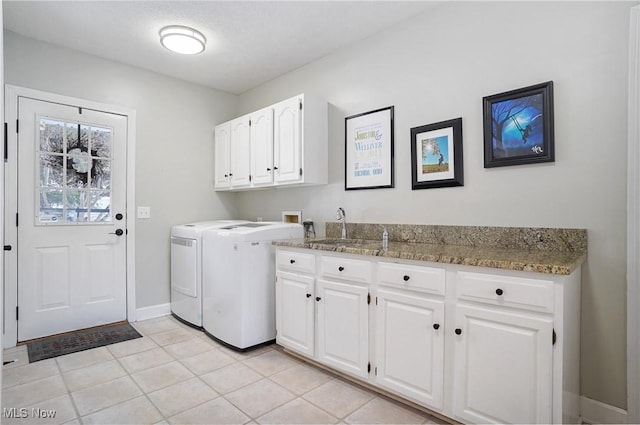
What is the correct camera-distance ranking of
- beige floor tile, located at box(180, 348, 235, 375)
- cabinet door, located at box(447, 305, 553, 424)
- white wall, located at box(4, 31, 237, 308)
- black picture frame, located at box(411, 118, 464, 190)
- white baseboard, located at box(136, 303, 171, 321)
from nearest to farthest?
1. cabinet door, located at box(447, 305, 553, 424)
2. black picture frame, located at box(411, 118, 464, 190)
3. beige floor tile, located at box(180, 348, 235, 375)
4. white wall, located at box(4, 31, 237, 308)
5. white baseboard, located at box(136, 303, 171, 321)

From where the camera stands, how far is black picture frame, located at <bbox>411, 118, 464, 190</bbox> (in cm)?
237

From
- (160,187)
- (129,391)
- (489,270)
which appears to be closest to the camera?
(489,270)

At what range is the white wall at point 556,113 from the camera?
184 centimetres

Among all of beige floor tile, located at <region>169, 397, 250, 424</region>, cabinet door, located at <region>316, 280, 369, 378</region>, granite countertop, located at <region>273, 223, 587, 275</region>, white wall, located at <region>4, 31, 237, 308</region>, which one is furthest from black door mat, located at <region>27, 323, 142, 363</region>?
cabinet door, located at <region>316, 280, 369, 378</region>

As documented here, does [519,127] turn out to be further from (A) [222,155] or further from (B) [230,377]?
(A) [222,155]

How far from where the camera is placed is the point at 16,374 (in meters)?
2.40

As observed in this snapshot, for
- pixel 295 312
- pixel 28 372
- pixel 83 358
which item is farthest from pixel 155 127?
pixel 295 312

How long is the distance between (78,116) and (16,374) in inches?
82.9

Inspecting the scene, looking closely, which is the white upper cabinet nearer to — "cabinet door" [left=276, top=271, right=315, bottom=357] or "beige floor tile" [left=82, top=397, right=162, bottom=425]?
"cabinet door" [left=276, top=271, right=315, bottom=357]

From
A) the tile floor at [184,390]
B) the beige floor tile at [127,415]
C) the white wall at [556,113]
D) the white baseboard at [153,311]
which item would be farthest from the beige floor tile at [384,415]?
the white baseboard at [153,311]

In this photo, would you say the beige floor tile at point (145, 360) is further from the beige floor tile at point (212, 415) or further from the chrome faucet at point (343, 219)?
the chrome faucet at point (343, 219)

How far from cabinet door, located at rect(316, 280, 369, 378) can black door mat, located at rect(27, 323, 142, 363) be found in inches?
70.2

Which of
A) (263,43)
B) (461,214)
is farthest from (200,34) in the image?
(461,214)

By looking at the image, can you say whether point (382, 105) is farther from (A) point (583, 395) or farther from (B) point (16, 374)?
(B) point (16, 374)
